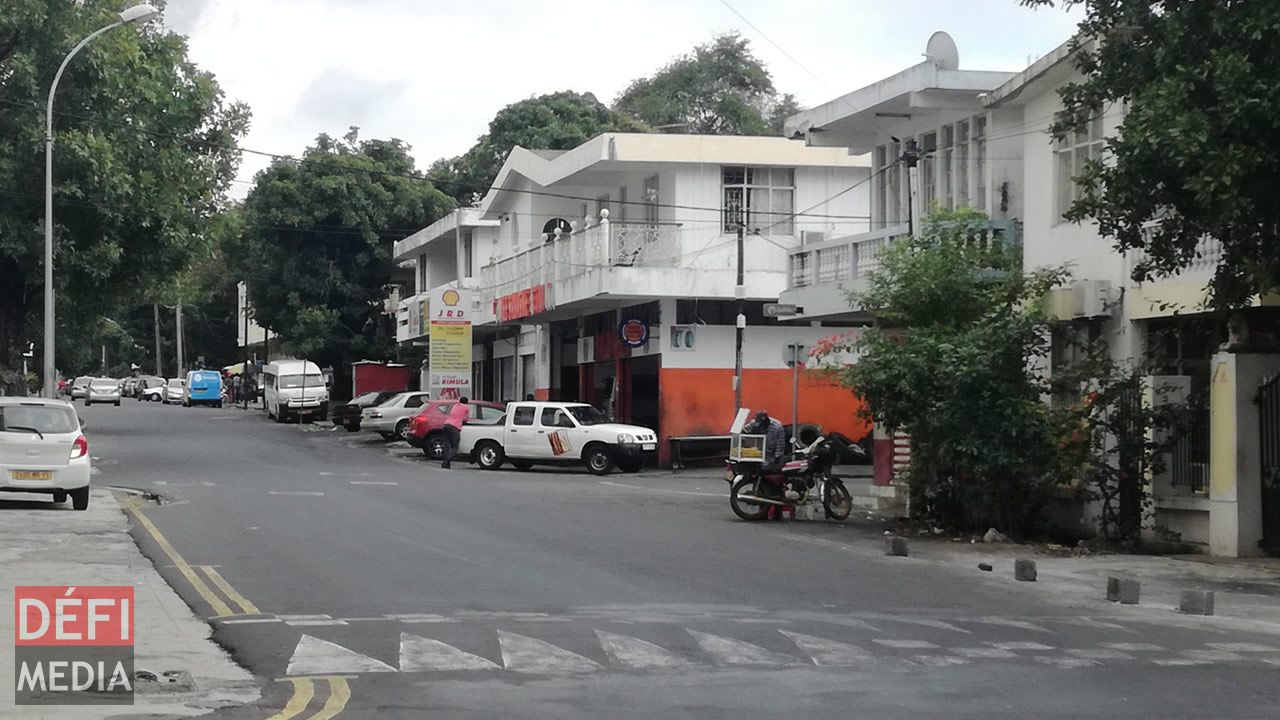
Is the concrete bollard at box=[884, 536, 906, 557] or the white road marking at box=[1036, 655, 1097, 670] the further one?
the concrete bollard at box=[884, 536, 906, 557]

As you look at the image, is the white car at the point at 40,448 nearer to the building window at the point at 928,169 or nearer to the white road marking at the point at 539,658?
the white road marking at the point at 539,658

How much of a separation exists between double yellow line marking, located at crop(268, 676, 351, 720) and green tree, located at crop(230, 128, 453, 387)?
61.7 meters

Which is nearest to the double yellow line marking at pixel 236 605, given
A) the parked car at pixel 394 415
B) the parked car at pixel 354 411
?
the parked car at pixel 394 415

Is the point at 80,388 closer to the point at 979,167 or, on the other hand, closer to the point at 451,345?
the point at 451,345

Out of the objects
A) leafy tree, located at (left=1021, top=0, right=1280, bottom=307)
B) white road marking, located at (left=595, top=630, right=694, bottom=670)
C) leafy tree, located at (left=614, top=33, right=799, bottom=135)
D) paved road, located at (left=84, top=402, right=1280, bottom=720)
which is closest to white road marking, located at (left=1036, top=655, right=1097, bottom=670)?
paved road, located at (left=84, top=402, right=1280, bottom=720)

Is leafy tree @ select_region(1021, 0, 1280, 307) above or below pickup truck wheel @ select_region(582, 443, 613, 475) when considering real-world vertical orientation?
above

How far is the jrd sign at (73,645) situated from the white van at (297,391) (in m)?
55.4

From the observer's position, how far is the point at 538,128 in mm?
80125

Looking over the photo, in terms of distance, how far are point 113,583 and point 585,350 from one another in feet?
115

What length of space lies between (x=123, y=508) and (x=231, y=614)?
14.1m

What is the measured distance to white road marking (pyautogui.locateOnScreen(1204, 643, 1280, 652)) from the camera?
12.9 meters

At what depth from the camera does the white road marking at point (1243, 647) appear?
12938mm

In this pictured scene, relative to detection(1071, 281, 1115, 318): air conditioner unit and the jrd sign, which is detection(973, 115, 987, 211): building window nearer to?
detection(1071, 281, 1115, 318): air conditioner unit

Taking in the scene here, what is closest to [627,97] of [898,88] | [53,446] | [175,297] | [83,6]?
[175,297]
